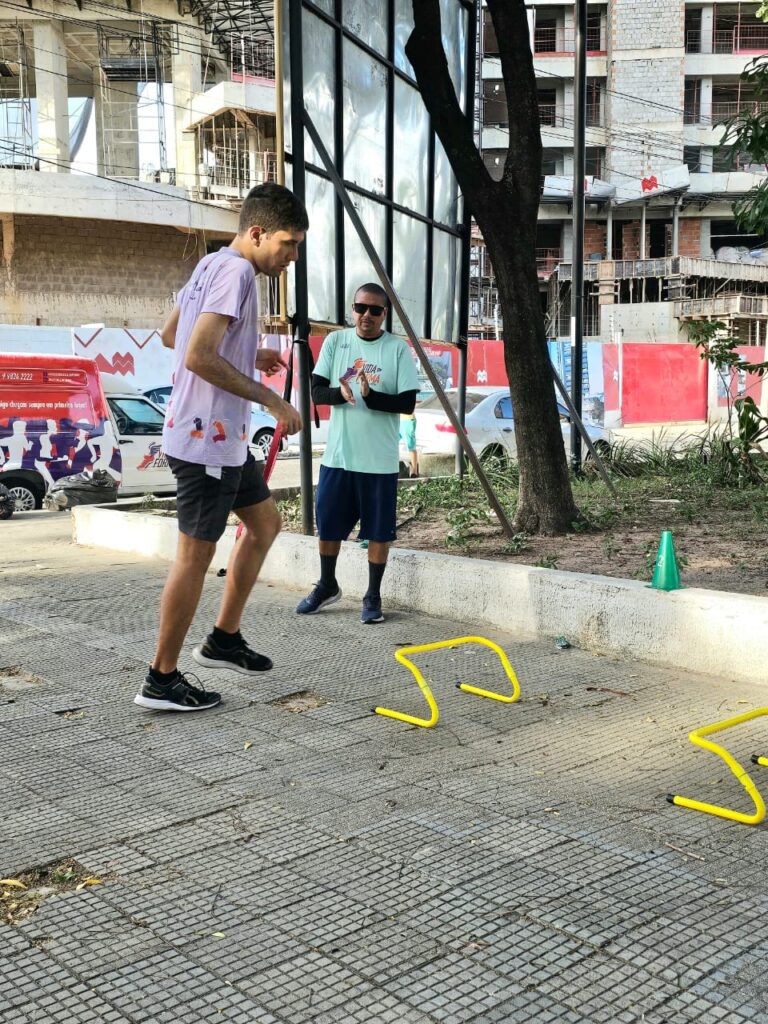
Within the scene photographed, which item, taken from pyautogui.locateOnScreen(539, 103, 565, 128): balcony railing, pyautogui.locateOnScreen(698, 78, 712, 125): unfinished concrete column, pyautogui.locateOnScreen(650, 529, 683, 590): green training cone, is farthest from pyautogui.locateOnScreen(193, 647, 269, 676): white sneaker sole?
pyautogui.locateOnScreen(698, 78, 712, 125): unfinished concrete column

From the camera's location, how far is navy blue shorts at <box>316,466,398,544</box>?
571 cm

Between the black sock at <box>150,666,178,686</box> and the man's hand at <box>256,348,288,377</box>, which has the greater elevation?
the man's hand at <box>256,348,288,377</box>

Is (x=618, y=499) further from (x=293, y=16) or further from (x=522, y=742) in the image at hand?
(x=522, y=742)

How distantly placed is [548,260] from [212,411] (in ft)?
183

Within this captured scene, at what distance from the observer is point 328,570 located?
5953 millimetres

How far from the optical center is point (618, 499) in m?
8.65

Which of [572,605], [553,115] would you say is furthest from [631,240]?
[572,605]

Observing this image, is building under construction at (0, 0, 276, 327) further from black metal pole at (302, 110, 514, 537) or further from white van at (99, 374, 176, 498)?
black metal pole at (302, 110, 514, 537)

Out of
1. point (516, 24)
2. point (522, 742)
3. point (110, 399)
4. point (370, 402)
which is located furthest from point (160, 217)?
point (522, 742)

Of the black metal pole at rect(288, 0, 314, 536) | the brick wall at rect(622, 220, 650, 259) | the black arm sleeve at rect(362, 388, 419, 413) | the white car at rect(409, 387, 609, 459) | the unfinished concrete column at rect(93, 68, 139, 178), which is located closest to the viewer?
the black arm sleeve at rect(362, 388, 419, 413)

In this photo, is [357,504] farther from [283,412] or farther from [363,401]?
[283,412]

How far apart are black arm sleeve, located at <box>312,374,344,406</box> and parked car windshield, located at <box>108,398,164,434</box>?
851cm

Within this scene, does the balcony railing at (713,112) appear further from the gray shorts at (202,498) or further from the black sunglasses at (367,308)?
the gray shorts at (202,498)

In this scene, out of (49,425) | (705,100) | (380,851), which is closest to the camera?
(380,851)
